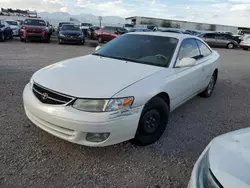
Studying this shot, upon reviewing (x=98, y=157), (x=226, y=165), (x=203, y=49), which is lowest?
(x=98, y=157)

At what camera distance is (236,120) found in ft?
14.2

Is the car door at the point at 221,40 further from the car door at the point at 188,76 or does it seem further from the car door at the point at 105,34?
the car door at the point at 188,76

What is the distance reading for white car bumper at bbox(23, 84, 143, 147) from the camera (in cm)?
253

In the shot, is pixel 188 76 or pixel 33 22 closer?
pixel 188 76

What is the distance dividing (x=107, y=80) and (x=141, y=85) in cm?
42

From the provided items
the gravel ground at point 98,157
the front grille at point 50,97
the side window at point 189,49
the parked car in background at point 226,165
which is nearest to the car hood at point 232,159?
the parked car in background at point 226,165

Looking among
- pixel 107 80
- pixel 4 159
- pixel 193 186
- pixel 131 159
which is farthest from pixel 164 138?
pixel 4 159

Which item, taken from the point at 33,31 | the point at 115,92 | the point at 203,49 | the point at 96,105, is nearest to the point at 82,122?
the point at 96,105

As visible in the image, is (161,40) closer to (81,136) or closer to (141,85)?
(141,85)

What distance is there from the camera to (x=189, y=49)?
167 inches

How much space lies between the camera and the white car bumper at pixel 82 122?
253 centimetres

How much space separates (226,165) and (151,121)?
1.62 m

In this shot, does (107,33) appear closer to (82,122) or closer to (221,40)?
(221,40)

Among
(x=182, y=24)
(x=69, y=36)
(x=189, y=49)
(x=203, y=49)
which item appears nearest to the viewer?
(x=189, y=49)
